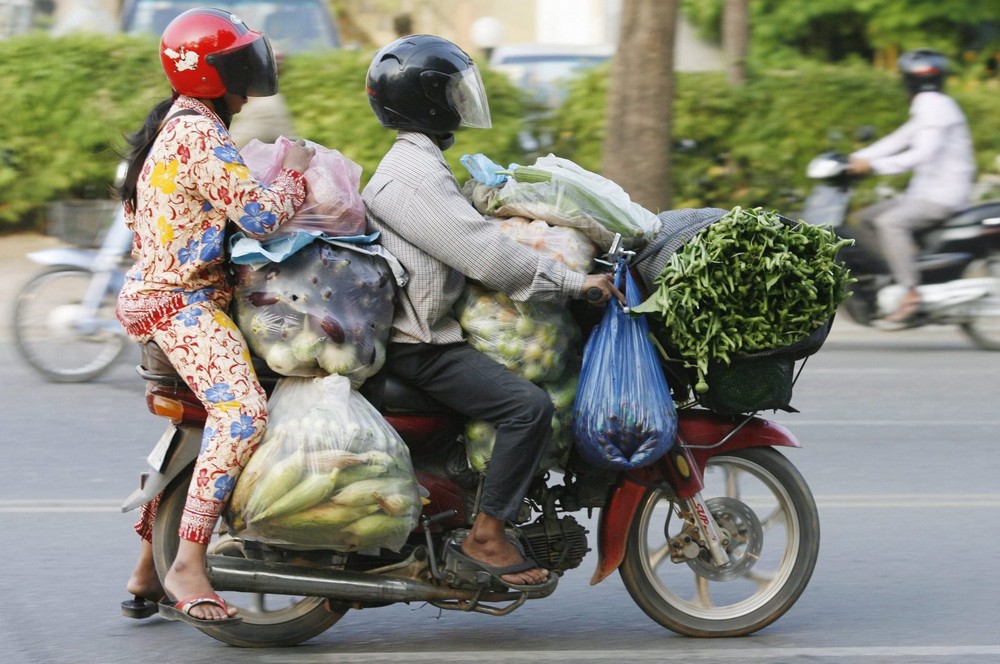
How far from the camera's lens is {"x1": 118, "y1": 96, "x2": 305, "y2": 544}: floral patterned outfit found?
13.5 feet

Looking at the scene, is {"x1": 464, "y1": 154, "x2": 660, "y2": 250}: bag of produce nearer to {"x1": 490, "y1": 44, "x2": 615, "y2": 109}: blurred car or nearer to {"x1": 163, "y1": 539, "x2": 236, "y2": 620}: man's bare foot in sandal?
{"x1": 163, "y1": 539, "x2": 236, "y2": 620}: man's bare foot in sandal

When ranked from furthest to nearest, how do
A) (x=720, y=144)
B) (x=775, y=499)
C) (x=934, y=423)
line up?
(x=720, y=144) → (x=934, y=423) → (x=775, y=499)

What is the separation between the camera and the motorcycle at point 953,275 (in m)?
10.5

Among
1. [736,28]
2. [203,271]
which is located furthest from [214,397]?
[736,28]

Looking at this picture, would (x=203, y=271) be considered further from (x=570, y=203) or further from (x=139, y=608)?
(x=139, y=608)

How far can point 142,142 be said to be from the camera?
14.0ft

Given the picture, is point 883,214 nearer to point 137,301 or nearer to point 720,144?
point 720,144

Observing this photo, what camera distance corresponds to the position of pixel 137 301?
4.24 m

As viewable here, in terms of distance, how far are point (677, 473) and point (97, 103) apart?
10.9m

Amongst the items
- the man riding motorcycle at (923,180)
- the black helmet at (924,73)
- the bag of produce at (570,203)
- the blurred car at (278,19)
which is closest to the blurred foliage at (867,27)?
the blurred car at (278,19)

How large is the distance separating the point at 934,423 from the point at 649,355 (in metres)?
4.32

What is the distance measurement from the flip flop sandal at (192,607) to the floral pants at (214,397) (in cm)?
17

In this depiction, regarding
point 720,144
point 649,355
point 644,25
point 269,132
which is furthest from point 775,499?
point 720,144

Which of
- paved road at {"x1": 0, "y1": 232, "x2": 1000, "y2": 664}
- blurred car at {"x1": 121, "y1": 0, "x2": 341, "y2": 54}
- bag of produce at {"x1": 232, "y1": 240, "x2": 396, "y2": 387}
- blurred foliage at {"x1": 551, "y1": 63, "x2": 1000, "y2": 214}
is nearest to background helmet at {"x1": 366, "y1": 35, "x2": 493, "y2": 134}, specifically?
bag of produce at {"x1": 232, "y1": 240, "x2": 396, "y2": 387}
